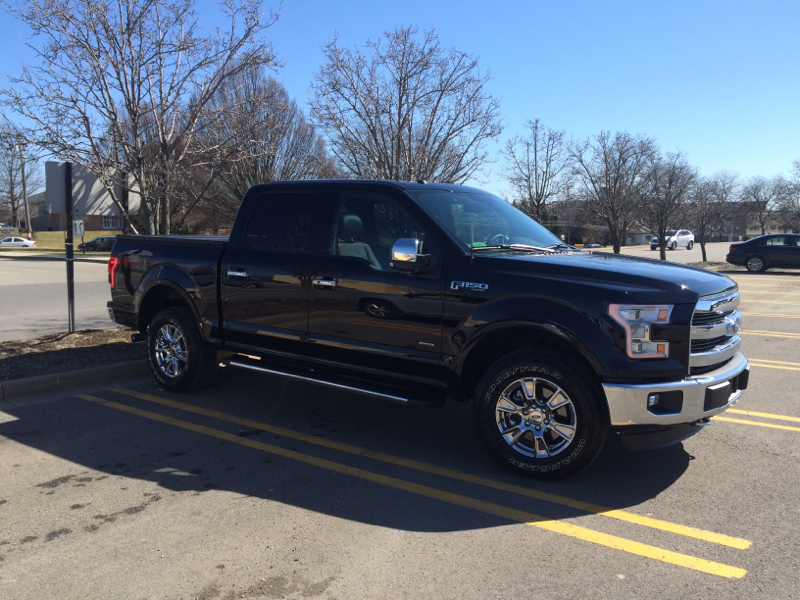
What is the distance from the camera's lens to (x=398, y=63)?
13.7 meters

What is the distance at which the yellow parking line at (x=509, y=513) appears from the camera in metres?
3.25

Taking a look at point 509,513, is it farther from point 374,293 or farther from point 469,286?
point 374,293

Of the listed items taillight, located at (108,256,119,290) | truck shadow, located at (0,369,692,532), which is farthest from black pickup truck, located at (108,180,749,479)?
taillight, located at (108,256,119,290)

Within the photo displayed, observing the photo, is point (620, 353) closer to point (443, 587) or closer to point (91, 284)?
point (443, 587)

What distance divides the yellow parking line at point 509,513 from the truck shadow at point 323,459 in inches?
0.7

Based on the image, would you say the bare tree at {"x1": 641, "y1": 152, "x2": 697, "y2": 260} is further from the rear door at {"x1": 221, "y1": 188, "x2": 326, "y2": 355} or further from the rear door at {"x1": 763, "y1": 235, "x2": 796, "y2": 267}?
the rear door at {"x1": 221, "y1": 188, "x2": 326, "y2": 355}

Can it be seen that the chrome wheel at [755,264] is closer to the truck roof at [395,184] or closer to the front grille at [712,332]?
the truck roof at [395,184]

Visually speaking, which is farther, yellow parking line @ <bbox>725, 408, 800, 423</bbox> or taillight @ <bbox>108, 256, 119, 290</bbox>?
taillight @ <bbox>108, 256, 119, 290</bbox>

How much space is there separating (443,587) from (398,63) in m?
12.5

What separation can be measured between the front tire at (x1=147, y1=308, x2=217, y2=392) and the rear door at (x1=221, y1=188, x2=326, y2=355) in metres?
0.45

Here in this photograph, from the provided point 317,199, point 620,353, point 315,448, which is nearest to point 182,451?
point 315,448

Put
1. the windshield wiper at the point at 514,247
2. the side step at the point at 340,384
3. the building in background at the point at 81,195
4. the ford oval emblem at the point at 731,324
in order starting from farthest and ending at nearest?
the building in background at the point at 81,195, the windshield wiper at the point at 514,247, the side step at the point at 340,384, the ford oval emblem at the point at 731,324

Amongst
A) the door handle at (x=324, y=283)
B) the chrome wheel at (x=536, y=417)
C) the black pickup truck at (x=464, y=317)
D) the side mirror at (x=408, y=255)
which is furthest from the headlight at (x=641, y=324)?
the door handle at (x=324, y=283)

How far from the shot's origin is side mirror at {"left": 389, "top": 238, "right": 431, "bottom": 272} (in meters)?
4.39
